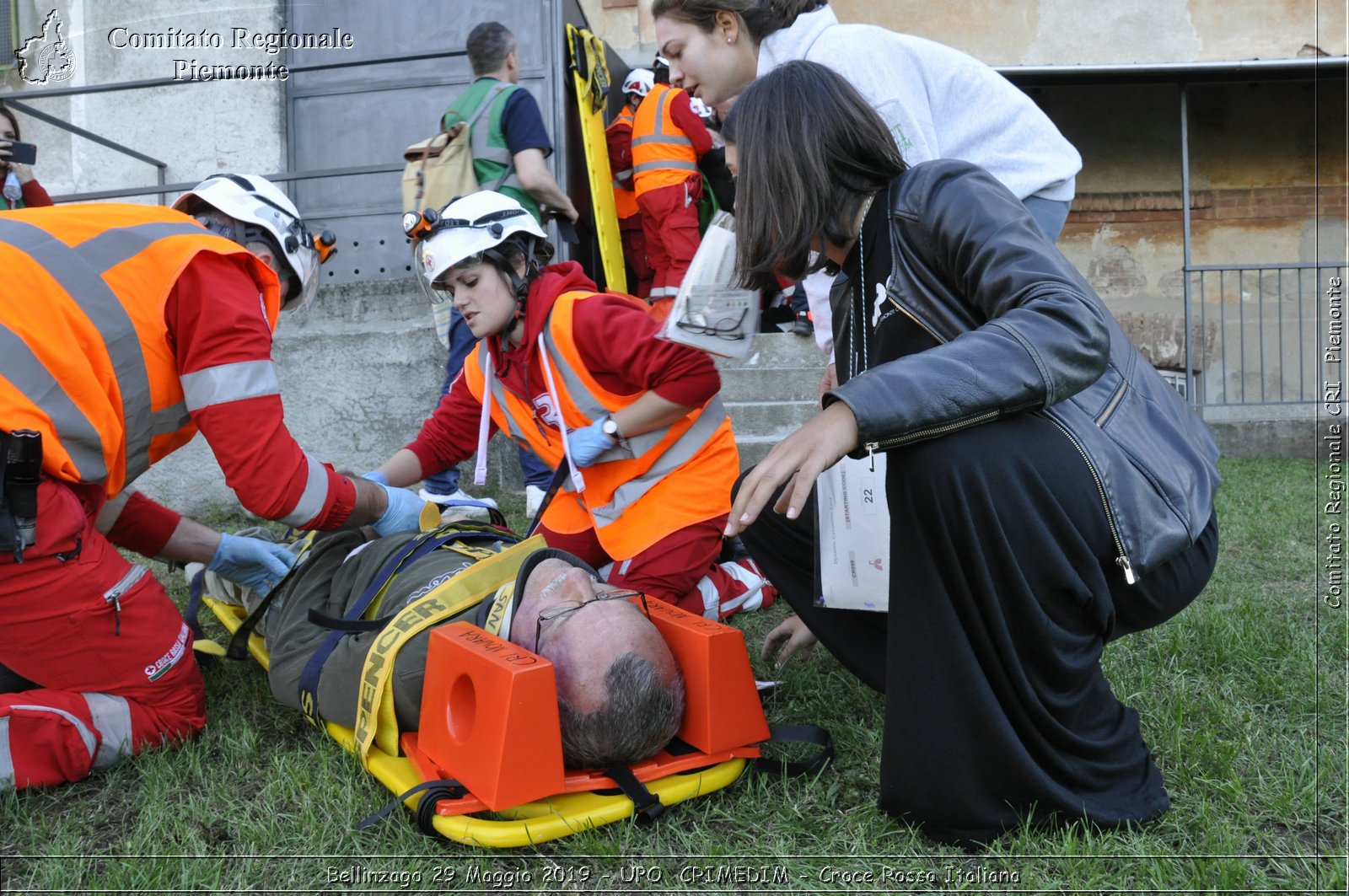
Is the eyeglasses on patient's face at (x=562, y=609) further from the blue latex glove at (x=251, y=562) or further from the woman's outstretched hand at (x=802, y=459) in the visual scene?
the blue latex glove at (x=251, y=562)

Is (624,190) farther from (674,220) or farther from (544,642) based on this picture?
(544,642)

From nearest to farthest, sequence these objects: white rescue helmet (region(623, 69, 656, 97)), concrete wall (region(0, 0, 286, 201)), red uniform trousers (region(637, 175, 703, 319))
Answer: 1. red uniform trousers (region(637, 175, 703, 319))
2. white rescue helmet (region(623, 69, 656, 97))
3. concrete wall (region(0, 0, 286, 201))

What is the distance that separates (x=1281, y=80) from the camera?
994cm

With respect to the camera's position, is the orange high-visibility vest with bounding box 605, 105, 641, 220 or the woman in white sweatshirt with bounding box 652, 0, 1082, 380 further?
the orange high-visibility vest with bounding box 605, 105, 641, 220

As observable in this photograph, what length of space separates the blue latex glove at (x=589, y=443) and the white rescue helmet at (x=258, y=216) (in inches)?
38.4

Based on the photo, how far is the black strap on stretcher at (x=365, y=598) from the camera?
274cm

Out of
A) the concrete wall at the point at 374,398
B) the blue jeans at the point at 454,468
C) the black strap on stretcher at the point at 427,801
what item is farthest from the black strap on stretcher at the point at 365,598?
the concrete wall at the point at 374,398

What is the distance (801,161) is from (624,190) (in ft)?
19.7

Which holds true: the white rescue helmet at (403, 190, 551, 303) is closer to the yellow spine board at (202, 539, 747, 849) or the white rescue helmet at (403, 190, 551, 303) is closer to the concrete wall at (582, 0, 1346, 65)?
the yellow spine board at (202, 539, 747, 849)

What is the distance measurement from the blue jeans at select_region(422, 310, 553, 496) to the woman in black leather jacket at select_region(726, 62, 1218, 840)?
351cm

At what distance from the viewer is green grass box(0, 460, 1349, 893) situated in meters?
1.92

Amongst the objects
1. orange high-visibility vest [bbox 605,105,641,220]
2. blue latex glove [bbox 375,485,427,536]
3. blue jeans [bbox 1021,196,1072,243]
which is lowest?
blue latex glove [bbox 375,485,427,536]

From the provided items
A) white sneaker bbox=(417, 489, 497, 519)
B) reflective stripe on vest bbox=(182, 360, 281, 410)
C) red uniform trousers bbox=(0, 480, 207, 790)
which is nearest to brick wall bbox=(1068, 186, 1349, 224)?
white sneaker bbox=(417, 489, 497, 519)

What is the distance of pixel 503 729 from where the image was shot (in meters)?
2.06
